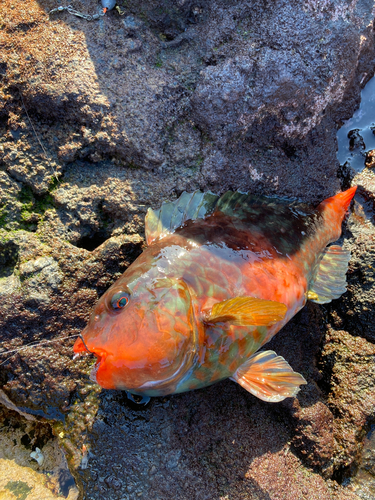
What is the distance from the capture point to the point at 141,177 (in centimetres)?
274

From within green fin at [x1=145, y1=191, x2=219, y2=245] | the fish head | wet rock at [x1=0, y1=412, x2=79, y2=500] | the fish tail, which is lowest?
wet rock at [x1=0, y1=412, x2=79, y2=500]

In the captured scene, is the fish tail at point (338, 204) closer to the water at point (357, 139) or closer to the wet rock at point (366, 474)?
the water at point (357, 139)

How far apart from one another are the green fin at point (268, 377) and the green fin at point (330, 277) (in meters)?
0.70

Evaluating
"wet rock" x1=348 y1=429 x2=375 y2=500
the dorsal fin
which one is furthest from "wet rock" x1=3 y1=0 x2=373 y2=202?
"wet rock" x1=348 y1=429 x2=375 y2=500

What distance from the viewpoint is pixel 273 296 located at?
8.48 ft

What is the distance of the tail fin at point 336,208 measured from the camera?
3074 mm

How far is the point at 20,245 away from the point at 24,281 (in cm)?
28

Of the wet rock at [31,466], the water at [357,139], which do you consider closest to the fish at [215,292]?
the water at [357,139]

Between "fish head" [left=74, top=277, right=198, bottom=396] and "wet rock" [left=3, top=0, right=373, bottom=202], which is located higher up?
"wet rock" [left=3, top=0, right=373, bottom=202]

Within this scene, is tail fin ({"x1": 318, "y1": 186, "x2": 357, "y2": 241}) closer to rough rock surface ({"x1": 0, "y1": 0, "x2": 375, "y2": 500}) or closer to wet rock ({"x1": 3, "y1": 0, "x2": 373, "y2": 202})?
rough rock surface ({"x1": 0, "y1": 0, "x2": 375, "y2": 500})

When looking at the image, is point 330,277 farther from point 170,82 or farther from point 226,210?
point 170,82

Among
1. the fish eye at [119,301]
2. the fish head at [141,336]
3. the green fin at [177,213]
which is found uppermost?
the green fin at [177,213]

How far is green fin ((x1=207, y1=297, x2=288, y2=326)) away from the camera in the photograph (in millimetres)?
2207

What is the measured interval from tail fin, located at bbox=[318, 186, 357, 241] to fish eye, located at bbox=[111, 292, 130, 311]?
75.2 inches
